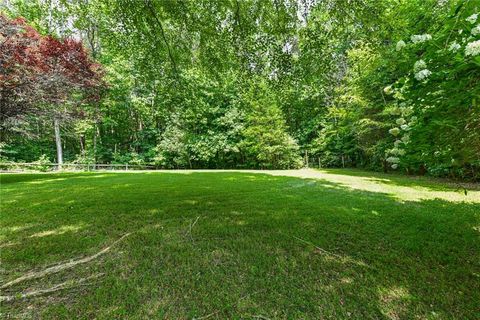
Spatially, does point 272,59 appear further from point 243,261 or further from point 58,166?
point 58,166

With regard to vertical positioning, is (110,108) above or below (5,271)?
above

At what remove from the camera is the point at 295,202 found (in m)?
5.08

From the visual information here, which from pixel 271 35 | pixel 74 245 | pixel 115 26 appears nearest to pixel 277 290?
pixel 74 245

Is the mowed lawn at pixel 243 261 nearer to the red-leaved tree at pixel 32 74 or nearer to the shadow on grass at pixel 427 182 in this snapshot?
the shadow on grass at pixel 427 182

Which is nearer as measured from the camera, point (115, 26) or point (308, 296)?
point (308, 296)

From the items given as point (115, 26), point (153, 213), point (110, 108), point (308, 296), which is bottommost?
point (308, 296)

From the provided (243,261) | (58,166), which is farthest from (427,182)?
(58,166)

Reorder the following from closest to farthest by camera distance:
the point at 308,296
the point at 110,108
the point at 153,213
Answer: the point at 308,296 < the point at 153,213 < the point at 110,108

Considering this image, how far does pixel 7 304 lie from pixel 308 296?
2511mm

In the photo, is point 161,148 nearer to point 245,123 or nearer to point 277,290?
point 245,123

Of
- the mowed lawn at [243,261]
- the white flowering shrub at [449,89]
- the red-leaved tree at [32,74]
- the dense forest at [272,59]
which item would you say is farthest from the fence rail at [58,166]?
the white flowering shrub at [449,89]

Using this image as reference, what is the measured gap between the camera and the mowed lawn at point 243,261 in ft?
6.17

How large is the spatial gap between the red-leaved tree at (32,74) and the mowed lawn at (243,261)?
182 inches

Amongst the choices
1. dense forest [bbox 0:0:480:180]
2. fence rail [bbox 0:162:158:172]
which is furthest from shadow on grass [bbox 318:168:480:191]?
fence rail [bbox 0:162:158:172]
